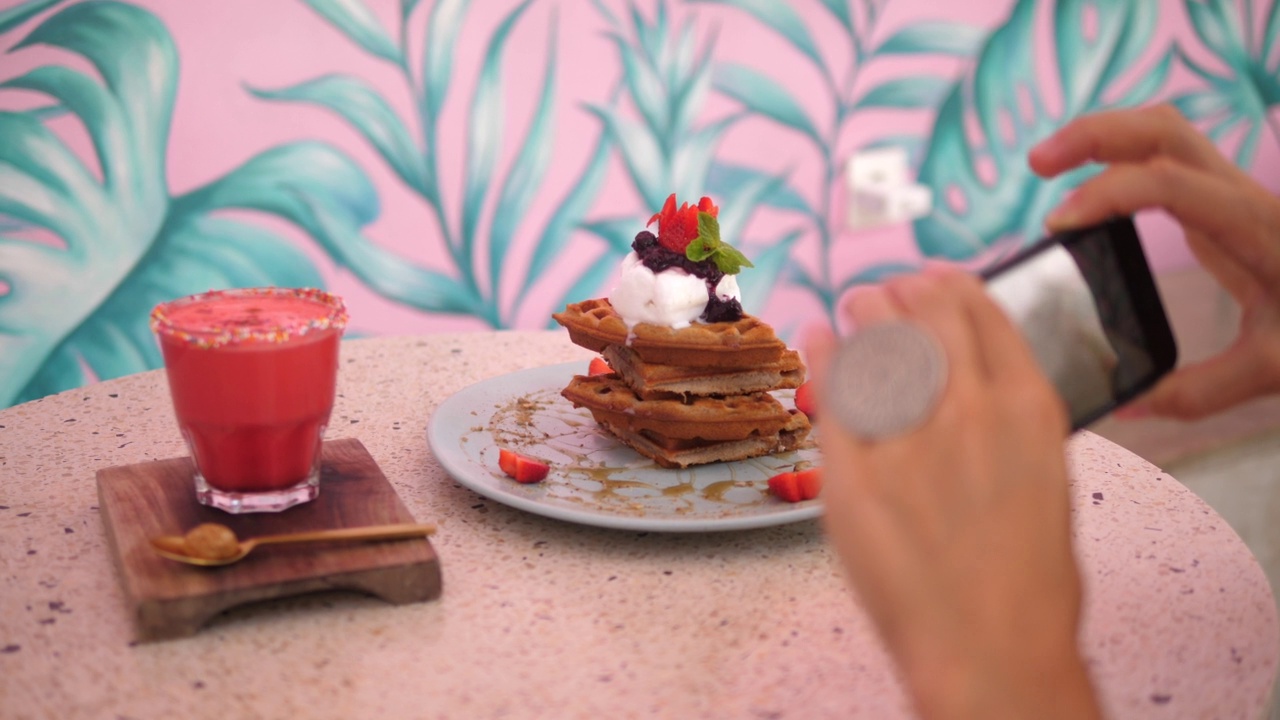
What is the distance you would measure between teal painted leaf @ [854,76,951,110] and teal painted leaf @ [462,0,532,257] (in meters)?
1.22

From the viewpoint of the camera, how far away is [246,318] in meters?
1.08

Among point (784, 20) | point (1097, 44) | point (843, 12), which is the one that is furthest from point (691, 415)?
point (1097, 44)

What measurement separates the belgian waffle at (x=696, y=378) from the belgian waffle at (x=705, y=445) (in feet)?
0.18

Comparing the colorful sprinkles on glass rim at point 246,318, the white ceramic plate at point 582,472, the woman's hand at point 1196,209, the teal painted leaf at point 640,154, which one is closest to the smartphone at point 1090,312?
the woman's hand at point 1196,209

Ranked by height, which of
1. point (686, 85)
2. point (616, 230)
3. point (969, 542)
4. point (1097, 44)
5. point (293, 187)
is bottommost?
point (616, 230)

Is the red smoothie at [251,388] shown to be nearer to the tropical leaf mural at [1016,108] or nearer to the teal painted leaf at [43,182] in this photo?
the teal painted leaf at [43,182]

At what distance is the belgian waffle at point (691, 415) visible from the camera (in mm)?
1321


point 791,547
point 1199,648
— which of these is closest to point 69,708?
point 791,547

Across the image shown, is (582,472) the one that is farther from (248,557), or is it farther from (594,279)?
(594,279)

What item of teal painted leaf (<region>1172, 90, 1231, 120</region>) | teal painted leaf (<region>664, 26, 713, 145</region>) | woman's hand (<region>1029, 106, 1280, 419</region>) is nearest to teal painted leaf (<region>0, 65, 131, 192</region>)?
teal painted leaf (<region>664, 26, 713, 145</region>)

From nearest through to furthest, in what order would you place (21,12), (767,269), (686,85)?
(21,12) < (686,85) < (767,269)

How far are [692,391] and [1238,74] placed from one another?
11.6 feet

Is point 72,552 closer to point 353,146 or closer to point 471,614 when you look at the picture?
point 471,614

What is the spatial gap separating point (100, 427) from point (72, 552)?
418 mm
